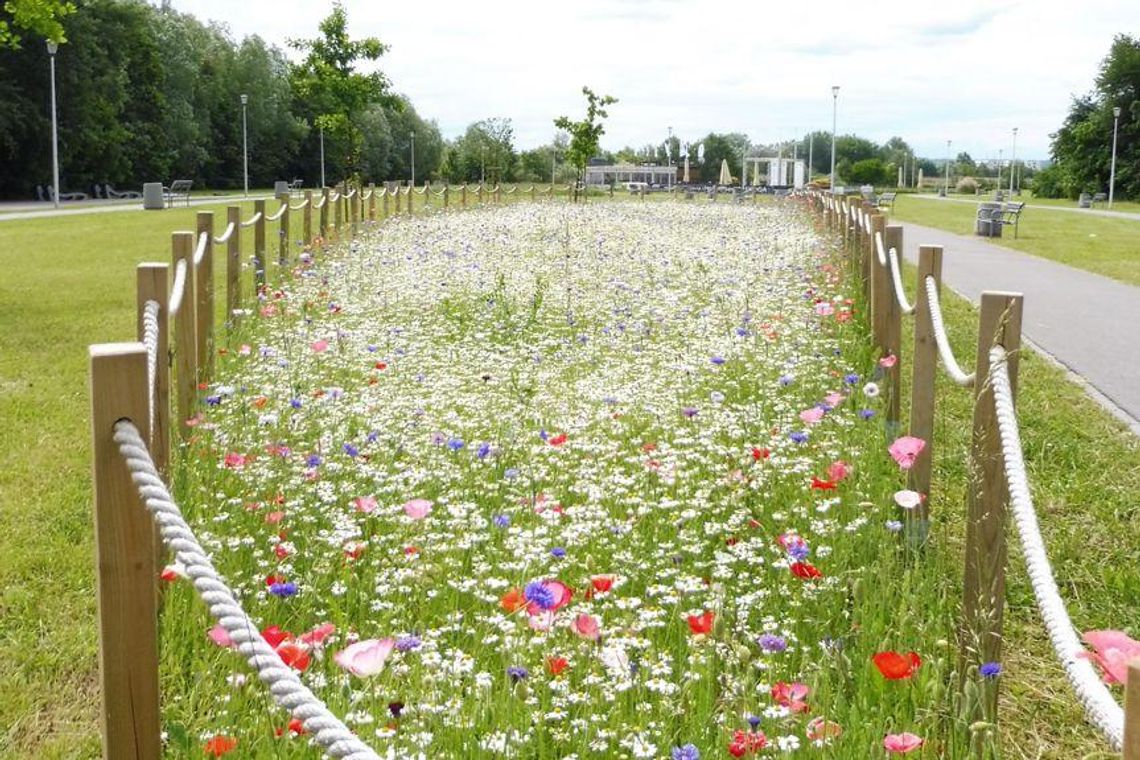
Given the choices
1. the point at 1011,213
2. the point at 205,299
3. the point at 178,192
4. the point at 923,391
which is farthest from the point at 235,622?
the point at 178,192

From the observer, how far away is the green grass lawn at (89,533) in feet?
12.1

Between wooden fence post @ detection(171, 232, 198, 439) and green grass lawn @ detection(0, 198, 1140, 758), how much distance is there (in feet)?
2.01

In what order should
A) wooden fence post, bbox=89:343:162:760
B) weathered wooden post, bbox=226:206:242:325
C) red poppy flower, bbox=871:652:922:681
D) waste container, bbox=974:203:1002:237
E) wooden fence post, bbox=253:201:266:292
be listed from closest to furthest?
wooden fence post, bbox=89:343:162:760, red poppy flower, bbox=871:652:922:681, weathered wooden post, bbox=226:206:242:325, wooden fence post, bbox=253:201:266:292, waste container, bbox=974:203:1002:237

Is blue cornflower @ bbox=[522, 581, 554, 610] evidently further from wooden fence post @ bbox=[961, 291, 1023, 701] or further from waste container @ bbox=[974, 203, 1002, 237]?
waste container @ bbox=[974, 203, 1002, 237]

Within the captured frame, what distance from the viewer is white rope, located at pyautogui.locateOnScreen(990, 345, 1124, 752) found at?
173 centimetres

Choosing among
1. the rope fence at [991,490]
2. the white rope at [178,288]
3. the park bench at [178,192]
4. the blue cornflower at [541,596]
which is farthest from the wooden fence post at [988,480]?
the park bench at [178,192]

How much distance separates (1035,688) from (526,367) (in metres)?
4.59

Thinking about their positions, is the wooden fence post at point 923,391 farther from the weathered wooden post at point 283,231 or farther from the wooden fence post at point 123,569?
the weathered wooden post at point 283,231

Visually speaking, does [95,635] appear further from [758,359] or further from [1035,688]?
[758,359]

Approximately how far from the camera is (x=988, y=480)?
3572 mm

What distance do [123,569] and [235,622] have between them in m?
0.48

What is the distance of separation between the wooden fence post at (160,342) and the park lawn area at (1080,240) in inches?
566

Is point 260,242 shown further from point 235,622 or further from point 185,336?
point 235,622

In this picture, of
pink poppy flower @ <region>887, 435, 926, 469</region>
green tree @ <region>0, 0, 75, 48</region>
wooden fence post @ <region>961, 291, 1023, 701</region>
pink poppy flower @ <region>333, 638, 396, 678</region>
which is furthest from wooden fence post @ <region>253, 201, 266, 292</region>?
pink poppy flower @ <region>333, 638, 396, 678</region>
